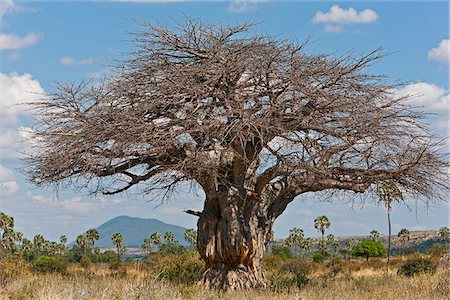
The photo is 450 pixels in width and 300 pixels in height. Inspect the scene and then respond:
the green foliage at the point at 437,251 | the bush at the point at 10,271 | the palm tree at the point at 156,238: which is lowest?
the bush at the point at 10,271

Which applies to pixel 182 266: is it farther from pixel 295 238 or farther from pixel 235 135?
pixel 295 238

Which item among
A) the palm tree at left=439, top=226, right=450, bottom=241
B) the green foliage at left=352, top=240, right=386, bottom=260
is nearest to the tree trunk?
the green foliage at left=352, top=240, right=386, bottom=260

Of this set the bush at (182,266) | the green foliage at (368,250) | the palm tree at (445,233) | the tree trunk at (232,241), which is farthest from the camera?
the palm tree at (445,233)

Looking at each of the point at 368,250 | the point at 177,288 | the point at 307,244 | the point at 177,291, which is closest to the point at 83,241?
the point at 307,244

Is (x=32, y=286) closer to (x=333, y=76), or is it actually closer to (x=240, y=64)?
(x=240, y=64)

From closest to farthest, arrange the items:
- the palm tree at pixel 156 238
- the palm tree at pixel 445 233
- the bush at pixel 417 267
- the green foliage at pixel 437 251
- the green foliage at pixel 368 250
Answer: the bush at pixel 417 267 → the green foliage at pixel 437 251 → the green foliage at pixel 368 250 → the palm tree at pixel 445 233 → the palm tree at pixel 156 238

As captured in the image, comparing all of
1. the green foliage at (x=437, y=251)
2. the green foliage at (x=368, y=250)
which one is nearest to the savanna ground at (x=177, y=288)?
the green foliage at (x=437, y=251)

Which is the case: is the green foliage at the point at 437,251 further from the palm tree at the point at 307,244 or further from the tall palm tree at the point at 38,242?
the tall palm tree at the point at 38,242

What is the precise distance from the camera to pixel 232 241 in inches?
677

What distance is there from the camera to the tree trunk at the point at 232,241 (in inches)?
680

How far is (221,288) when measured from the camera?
17.4 m

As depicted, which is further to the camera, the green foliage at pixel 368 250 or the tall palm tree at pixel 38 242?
the tall palm tree at pixel 38 242

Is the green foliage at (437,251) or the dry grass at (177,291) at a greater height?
the green foliage at (437,251)

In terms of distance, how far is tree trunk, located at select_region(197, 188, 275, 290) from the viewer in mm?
17281
